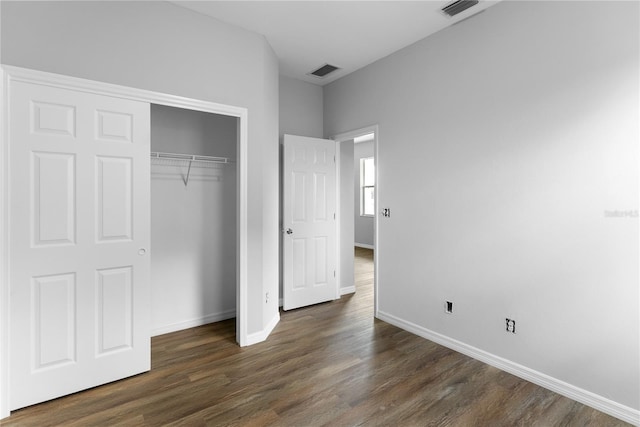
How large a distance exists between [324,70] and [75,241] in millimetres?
3057

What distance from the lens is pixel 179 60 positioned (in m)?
2.58

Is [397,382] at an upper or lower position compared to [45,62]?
lower

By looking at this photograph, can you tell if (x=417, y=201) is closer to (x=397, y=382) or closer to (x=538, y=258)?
(x=538, y=258)

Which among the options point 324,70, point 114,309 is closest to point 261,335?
point 114,309

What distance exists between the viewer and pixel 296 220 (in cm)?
390

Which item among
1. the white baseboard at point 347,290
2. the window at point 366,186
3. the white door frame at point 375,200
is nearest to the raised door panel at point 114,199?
the white door frame at point 375,200

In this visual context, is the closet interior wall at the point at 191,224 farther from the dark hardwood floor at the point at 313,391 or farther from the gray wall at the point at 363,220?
the gray wall at the point at 363,220

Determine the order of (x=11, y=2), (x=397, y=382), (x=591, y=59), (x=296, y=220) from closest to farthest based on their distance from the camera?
(x=11, y=2), (x=591, y=59), (x=397, y=382), (x=296, y=220)

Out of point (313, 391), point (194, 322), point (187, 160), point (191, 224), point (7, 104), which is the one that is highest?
point (7, 104)

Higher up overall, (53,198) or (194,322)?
(53,198)

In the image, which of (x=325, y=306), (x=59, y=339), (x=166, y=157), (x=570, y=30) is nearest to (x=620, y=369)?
(x=570, y=30)

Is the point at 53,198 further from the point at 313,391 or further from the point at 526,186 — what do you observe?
the point at 526,186

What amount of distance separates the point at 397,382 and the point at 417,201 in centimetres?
165

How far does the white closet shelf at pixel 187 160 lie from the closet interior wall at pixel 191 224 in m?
0.01
